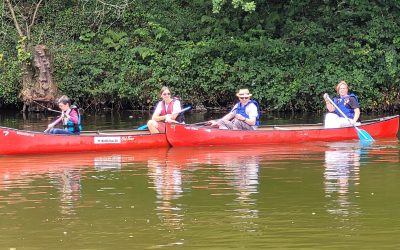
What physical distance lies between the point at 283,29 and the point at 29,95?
6.92 meters

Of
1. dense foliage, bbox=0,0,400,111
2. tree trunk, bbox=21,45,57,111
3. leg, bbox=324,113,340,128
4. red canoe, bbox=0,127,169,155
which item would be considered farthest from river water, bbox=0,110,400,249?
tree trunk, bbox=21,45,57,111

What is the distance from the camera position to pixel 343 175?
43.2ft

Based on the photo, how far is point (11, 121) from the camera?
904 inches

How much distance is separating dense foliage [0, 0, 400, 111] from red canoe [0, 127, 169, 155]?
7465 millimetres

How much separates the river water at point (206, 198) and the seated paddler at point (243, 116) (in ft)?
2.15

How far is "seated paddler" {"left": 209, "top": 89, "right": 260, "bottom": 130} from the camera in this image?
17125 millimetres

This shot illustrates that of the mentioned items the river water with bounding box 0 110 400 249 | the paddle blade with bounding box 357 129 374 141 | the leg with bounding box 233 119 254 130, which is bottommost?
the river water with bounding box 0 110 400 249

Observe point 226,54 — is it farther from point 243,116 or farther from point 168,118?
point 168,118

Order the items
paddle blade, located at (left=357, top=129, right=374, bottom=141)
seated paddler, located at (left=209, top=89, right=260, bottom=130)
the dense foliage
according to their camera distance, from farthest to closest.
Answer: the dense foliage → paddle blade, located at (left=357, top=129, right=374, bottom=141) → seated paddler, located at (left=209, top=89, right=260, bottom=130)

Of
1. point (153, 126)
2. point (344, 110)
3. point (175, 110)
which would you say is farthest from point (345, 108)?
point (153, 126)

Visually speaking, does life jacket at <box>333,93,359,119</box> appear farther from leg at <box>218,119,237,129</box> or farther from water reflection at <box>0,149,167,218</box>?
water reflection at <box>0,149,167,218</box>

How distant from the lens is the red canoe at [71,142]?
1591cm

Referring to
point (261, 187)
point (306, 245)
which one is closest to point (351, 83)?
point (261, 187)

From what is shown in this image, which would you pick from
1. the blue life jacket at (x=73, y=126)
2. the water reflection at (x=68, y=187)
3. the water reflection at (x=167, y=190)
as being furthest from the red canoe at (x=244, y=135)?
the water reflection at (x=68, y=187)
